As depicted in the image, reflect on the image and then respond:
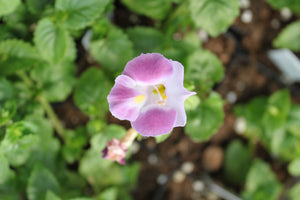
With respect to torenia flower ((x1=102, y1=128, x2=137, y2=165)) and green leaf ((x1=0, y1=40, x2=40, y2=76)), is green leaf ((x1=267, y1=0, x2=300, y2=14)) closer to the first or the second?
Answer: torenia flower ((x1=102, y1=128, x2=137, y2=165))

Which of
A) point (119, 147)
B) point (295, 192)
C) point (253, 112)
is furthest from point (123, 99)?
point (295, 192)

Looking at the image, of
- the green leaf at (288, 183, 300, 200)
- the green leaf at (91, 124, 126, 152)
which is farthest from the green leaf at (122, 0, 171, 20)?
the green leaf at (288, 183, 300, 200)

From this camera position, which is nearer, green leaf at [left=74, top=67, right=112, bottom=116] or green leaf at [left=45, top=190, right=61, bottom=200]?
green leaf at [left=45, top=190, right=61, bottom=200]

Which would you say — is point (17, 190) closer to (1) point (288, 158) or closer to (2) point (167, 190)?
(2) point (167, 190)

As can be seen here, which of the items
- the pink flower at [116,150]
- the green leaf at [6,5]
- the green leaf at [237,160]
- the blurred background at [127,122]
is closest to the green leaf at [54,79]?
the blurred background at [127,122]

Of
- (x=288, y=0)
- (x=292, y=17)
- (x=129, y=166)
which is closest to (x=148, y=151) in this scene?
(x=129, y=166)

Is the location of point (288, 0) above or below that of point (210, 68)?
above

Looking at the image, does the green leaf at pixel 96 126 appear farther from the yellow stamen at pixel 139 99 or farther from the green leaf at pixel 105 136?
the yellow stamen at pixel 139 99
